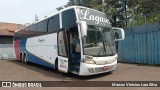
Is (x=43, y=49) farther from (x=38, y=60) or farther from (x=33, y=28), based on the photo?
(x=33, y=28)

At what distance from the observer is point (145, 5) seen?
78.0ft

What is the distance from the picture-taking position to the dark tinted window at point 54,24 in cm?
1249

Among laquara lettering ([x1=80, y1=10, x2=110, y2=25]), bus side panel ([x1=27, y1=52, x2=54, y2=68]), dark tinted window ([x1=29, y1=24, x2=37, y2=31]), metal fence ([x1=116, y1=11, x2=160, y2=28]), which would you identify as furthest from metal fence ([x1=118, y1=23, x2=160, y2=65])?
dark tinted window ([x1=29, y1=24, x2=37, y2=31])

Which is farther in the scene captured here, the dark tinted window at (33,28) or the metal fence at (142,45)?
the dark tinted window at (33,28)

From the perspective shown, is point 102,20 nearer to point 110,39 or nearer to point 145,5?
point 110,39

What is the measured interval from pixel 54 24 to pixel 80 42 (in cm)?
313

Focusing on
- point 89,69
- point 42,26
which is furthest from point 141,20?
point 89,69

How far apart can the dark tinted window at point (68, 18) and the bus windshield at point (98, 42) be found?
850mm

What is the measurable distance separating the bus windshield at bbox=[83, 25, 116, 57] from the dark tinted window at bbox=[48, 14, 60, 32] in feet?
7.71

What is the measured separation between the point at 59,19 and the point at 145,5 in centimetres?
1408

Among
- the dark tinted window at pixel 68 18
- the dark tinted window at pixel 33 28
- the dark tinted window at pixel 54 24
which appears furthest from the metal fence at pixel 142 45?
the dark tinted window at pixel 33 28

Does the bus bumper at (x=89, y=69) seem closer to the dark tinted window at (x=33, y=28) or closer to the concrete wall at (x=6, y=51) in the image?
the dark tinted window at (x=33, y=28)

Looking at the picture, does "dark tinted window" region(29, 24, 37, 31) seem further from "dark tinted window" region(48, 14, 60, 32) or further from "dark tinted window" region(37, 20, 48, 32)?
"dark tinted window" region(48, 14, 60, 32)

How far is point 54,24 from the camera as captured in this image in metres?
12.9
